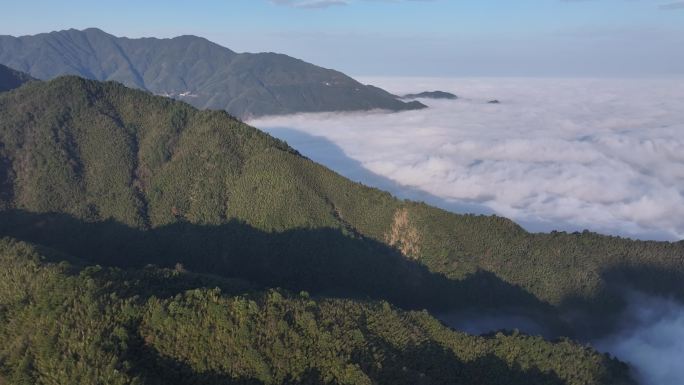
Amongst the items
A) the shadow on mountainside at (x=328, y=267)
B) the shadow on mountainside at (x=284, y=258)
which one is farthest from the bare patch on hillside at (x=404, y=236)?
the shadow on mountainside at (x=284, y=258)

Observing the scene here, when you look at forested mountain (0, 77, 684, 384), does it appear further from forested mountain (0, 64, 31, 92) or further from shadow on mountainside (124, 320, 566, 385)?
forested mountain (0, 64, 31, 92)

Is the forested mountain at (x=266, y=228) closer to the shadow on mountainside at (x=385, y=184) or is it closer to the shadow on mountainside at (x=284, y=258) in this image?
the shadow on mountainside at (x=284, y=258)

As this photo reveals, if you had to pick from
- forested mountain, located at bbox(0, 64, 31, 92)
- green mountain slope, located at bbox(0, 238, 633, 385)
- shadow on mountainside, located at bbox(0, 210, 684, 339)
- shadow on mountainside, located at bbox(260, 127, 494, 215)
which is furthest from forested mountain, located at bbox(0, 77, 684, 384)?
shadow on mountainside, located at bbox(260, 127, 494, 215)

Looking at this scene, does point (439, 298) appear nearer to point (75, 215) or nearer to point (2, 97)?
point (75, 215)

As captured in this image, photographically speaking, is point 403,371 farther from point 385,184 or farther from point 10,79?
point 10,79

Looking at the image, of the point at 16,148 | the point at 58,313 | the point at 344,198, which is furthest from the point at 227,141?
the point at 58,313

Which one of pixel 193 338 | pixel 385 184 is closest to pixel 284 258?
pixel 193 338

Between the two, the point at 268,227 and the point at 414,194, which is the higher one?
the point at 268,227
